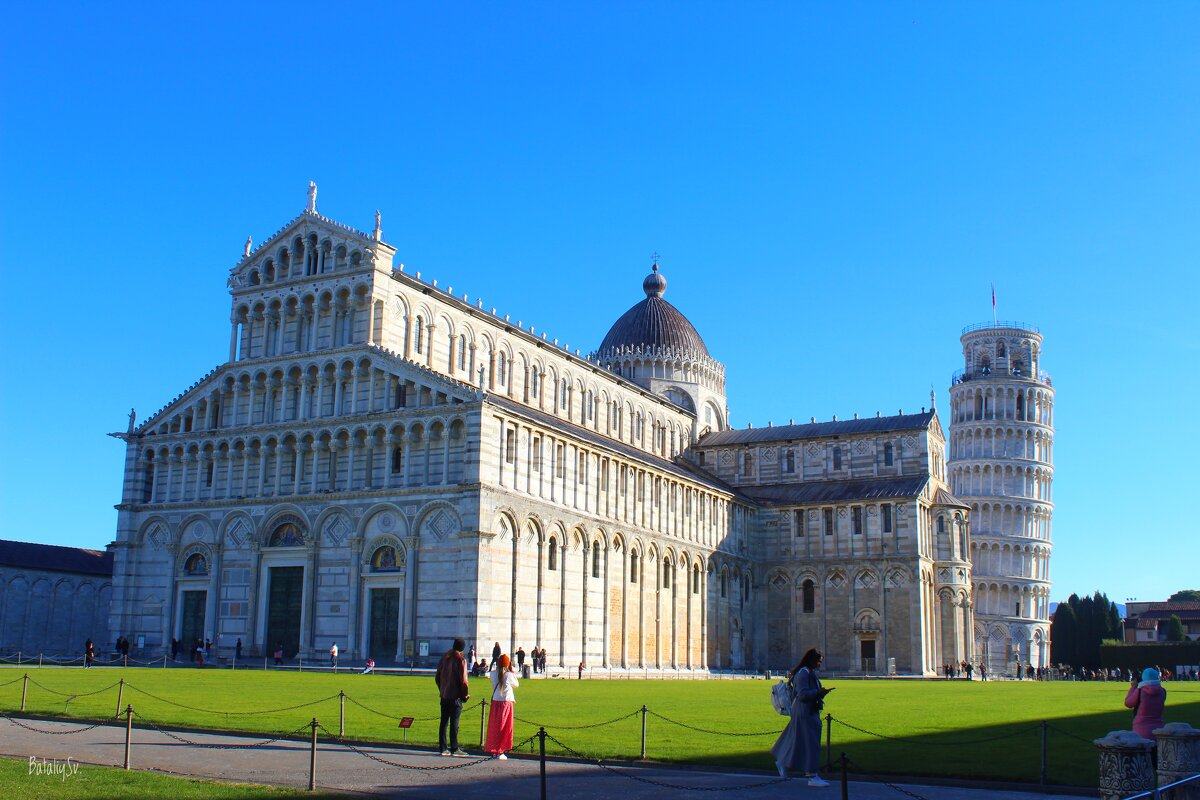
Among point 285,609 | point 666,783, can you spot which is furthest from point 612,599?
point 666,783

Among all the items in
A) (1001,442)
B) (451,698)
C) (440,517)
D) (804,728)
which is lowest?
(804,728)

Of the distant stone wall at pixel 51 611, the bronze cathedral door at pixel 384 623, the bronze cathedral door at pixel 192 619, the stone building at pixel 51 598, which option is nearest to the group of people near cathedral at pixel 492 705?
the bronze cathedral door at pixel 384 623

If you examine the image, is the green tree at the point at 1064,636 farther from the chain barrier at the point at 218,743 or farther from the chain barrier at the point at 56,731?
the chain barrier at the point at 56,731

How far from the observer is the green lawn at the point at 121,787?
49.2ft

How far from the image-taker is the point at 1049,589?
111500 mm

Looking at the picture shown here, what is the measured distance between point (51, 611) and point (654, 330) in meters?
45.0

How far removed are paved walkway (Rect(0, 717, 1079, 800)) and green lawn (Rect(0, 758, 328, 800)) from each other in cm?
69

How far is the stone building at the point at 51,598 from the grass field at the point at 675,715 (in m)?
31.3

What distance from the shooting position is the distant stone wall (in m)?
69.1

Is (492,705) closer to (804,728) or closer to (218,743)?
(218,743)

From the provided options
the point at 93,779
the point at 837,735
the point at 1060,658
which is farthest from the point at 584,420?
the point at 1060,658

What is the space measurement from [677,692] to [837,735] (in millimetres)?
15753

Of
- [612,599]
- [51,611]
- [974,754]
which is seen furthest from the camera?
[51,611]

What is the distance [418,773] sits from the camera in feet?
58.0
